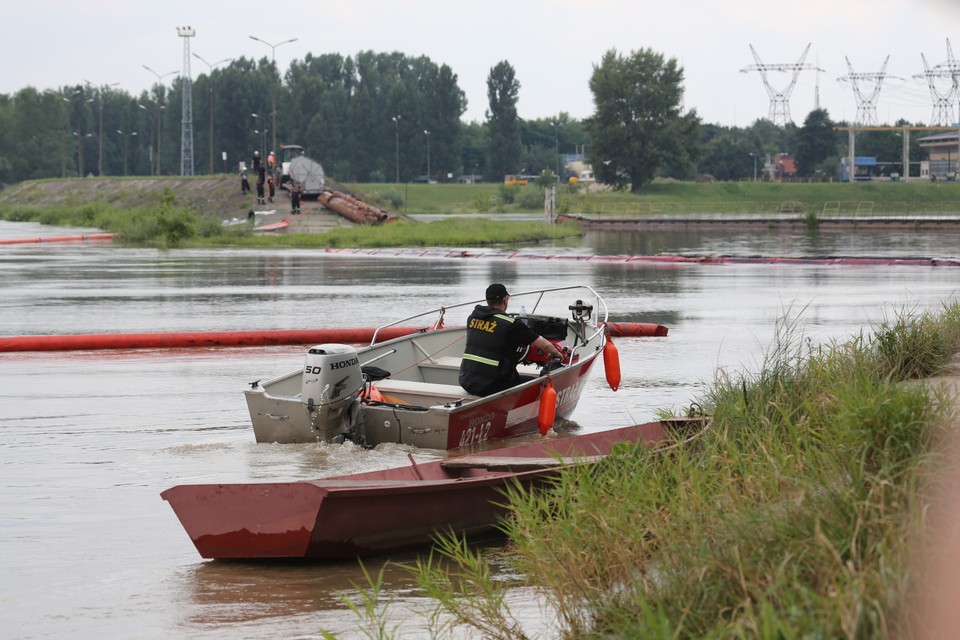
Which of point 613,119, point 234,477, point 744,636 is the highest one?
point 613,119

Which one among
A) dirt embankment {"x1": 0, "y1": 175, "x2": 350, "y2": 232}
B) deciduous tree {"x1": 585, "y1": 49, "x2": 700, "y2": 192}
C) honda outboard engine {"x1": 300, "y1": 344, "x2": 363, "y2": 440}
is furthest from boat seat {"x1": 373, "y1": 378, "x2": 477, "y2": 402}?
deciduous tree {"x1": 585, "y1": 49, "x2": 700, "y2": 192}

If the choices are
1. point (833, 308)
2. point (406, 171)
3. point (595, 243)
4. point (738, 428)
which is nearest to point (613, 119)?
point (406, 171)

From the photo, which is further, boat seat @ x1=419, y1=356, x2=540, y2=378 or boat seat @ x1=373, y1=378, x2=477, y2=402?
boat seat @ x1=419, y1=356, x2=540, y2=378

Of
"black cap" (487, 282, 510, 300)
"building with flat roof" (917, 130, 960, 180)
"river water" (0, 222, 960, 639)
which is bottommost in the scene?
"river water" (0, 222, 960, 639)

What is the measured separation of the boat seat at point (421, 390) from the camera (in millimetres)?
12617

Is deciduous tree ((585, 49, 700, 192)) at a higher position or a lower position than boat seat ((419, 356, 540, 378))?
higher

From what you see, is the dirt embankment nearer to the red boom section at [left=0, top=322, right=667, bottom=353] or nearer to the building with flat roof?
the red boom section at [left=0, top=322, right=667, bottom=353]

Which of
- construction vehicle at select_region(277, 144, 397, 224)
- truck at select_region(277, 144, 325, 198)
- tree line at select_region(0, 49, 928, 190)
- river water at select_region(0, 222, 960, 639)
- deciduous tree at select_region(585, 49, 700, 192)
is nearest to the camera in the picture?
river water at select_region(0, 222, 960, 639)

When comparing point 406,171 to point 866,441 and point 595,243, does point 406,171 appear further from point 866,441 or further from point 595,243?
point 866,441

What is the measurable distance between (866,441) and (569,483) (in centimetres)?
194

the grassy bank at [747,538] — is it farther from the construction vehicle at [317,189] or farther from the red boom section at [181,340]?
the construction vehicle at [317,189]

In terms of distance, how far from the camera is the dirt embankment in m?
66.5

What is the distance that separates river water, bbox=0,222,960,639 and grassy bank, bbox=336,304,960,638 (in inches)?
22.1

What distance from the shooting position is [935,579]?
14.6 feet
